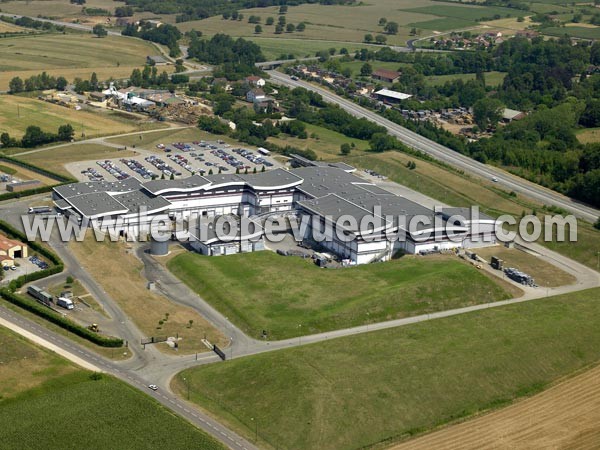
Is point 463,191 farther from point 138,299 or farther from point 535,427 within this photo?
point 535,427

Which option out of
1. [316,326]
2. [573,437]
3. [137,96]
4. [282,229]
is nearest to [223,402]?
[316,326]

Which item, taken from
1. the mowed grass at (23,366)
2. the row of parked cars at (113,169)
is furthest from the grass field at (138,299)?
the row of parked cars at (113,169)

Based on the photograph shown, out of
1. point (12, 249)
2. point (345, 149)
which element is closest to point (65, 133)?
point (345, 149)

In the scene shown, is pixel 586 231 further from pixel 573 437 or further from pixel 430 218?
pixel 573 437

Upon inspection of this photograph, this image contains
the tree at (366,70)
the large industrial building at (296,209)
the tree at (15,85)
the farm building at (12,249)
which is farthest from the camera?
the tree at (366,70)

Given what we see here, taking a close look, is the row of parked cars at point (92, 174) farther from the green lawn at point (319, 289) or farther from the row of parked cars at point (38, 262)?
the green lawn at point (319, 289)
